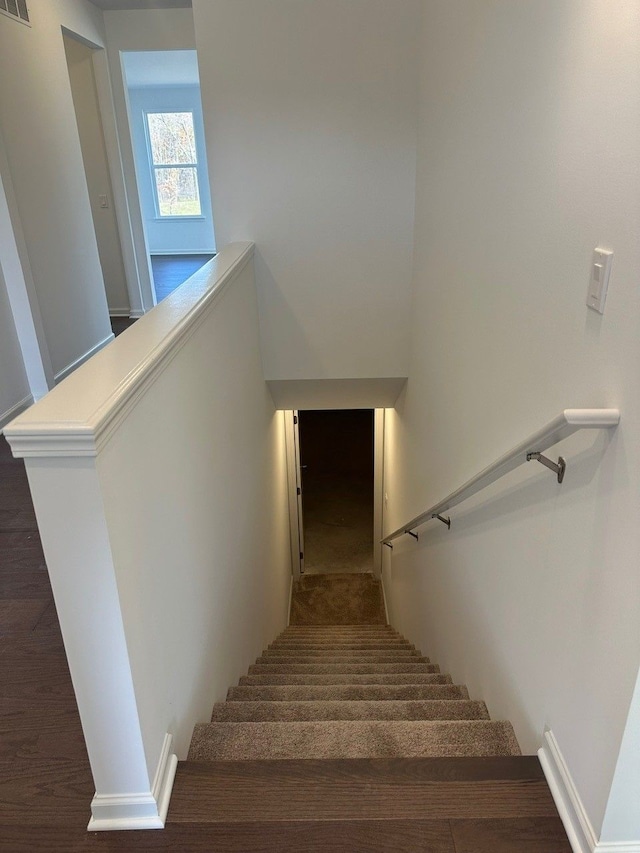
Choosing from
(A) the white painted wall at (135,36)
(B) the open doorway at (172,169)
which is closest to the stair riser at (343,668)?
(A) the white painted wall at (135,36)

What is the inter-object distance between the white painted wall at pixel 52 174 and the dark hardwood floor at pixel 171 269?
83.7 inches

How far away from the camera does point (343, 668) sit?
304 cm

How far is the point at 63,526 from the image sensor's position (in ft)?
3.73

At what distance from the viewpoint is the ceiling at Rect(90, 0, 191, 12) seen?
489cm

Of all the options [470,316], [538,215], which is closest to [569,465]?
[538,215]

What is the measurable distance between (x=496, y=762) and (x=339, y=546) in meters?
Answer: 5.51

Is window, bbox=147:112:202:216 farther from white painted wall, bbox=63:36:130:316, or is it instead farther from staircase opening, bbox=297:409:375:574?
white painted wall, bbox=63:36:130:316

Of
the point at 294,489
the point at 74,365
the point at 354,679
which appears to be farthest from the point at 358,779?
the point at 294,489

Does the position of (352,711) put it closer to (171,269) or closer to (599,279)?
(599,279)

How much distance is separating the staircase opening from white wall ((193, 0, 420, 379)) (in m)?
3.47

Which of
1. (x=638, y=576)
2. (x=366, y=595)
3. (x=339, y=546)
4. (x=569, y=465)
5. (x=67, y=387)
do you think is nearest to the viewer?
(x=638, y=576)

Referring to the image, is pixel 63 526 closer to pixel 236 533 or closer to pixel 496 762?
pixel 496 762

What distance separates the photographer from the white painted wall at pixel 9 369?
3.68 meters

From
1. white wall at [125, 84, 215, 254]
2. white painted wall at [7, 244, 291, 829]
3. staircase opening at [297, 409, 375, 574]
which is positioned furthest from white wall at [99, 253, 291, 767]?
white wall at [125, 84, 215, 254]
